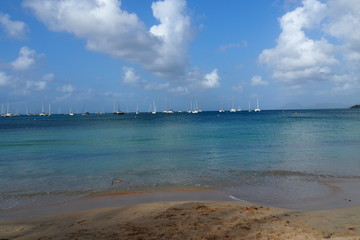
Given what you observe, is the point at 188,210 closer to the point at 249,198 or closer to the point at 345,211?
the point at 249,198

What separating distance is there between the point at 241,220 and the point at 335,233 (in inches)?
99.6

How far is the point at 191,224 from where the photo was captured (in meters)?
8.05

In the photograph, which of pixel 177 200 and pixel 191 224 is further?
pixel 177 200

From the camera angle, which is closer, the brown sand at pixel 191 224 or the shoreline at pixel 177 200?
the brown sand at pixel 191 224

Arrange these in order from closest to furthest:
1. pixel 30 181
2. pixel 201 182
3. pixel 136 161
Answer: pixel 201 182 → pixel 30 181 → pixel 136 161

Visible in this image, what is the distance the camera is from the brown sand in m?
7.29

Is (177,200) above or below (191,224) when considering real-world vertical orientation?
below

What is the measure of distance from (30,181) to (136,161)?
25.2 feet

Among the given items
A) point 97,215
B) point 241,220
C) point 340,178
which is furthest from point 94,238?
point 340,178

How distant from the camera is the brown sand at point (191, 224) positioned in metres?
7.29

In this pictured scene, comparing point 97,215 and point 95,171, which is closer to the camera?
point 97,215

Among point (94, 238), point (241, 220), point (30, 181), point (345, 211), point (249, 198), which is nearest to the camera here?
point (94, 238)

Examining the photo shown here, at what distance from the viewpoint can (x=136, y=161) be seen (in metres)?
21.0

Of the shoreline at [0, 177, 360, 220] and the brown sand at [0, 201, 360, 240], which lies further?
the shoreline at [0, 177, 360, 220]
